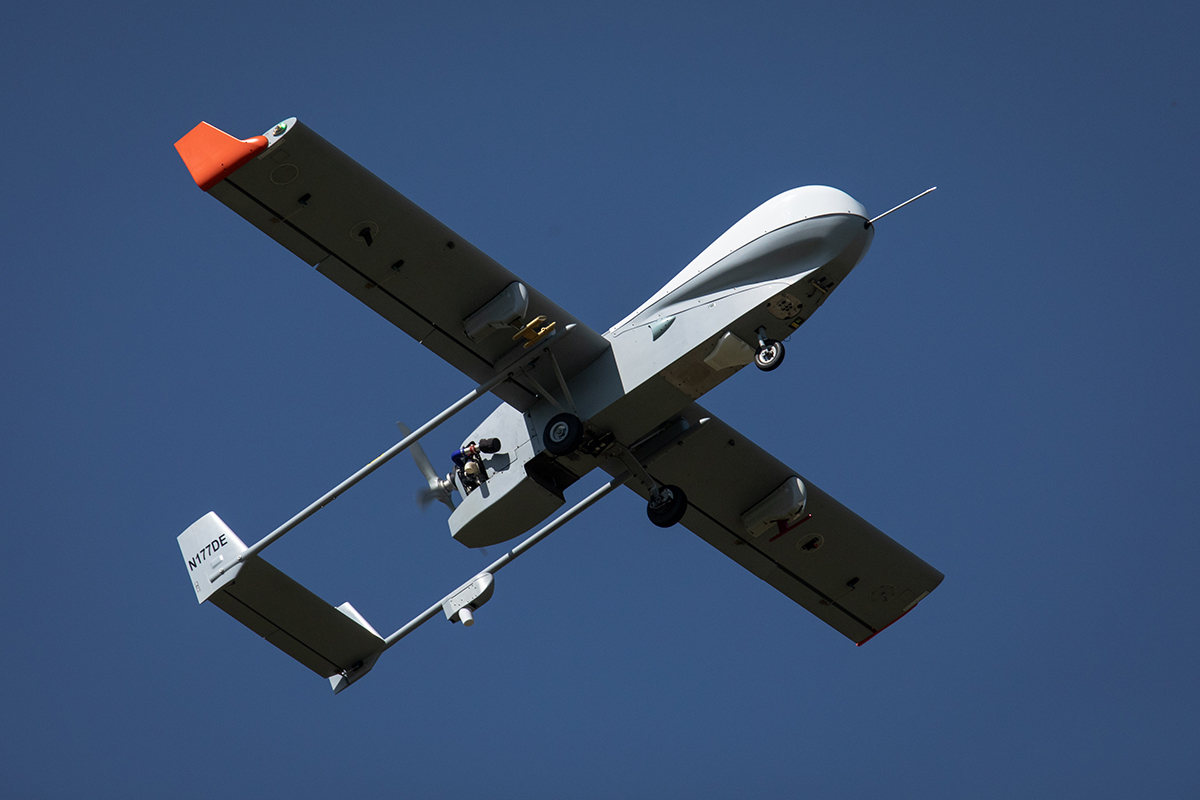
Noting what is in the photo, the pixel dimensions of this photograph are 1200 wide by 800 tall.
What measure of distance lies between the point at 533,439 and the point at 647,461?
6.09 ft

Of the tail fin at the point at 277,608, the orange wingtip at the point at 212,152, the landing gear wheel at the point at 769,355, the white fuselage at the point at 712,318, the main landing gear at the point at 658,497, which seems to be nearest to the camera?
the orange wingtip at the point at 212,152

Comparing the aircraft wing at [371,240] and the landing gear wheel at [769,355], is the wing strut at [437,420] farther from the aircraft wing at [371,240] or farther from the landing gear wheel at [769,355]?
the landing gear wheel at [769,355]

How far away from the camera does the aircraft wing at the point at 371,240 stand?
77.8ft

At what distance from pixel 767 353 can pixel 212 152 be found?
27.6 ft

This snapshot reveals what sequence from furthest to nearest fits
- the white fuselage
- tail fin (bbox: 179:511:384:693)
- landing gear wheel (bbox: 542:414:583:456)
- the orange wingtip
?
tail fin (bbox: 179:511:384:693), landing gear wheel (bbox: 542:414:583:456), the white fuselage, the orange wingtip

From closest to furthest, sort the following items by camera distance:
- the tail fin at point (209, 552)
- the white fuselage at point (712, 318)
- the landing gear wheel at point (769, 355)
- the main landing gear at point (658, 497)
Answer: the landing gear wheel at point (769, 355), the white fuselage at point (712, 318), the main landing gear at point (658, 497), the tail fin at point (209, 552)

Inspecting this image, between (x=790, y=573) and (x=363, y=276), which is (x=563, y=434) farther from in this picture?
(x=790, y=573)

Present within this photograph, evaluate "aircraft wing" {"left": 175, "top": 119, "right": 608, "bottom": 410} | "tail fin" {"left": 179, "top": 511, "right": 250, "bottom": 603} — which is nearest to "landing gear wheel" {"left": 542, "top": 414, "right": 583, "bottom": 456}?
"aircraft wing" {"left": 175, "top": 119, "right": 608, "bottom": 410}

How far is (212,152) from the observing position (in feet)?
77.9

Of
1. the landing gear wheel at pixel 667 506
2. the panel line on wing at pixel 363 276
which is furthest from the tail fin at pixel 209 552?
the landing gear wheel at pixel 667 506

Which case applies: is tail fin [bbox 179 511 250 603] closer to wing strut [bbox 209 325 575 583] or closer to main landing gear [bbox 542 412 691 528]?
wing strut [bbox 209 325 575 583]

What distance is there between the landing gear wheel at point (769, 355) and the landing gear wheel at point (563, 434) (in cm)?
286

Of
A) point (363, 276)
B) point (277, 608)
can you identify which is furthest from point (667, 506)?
point (277, 608)

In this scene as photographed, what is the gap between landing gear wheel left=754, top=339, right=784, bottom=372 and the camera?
23844mm
